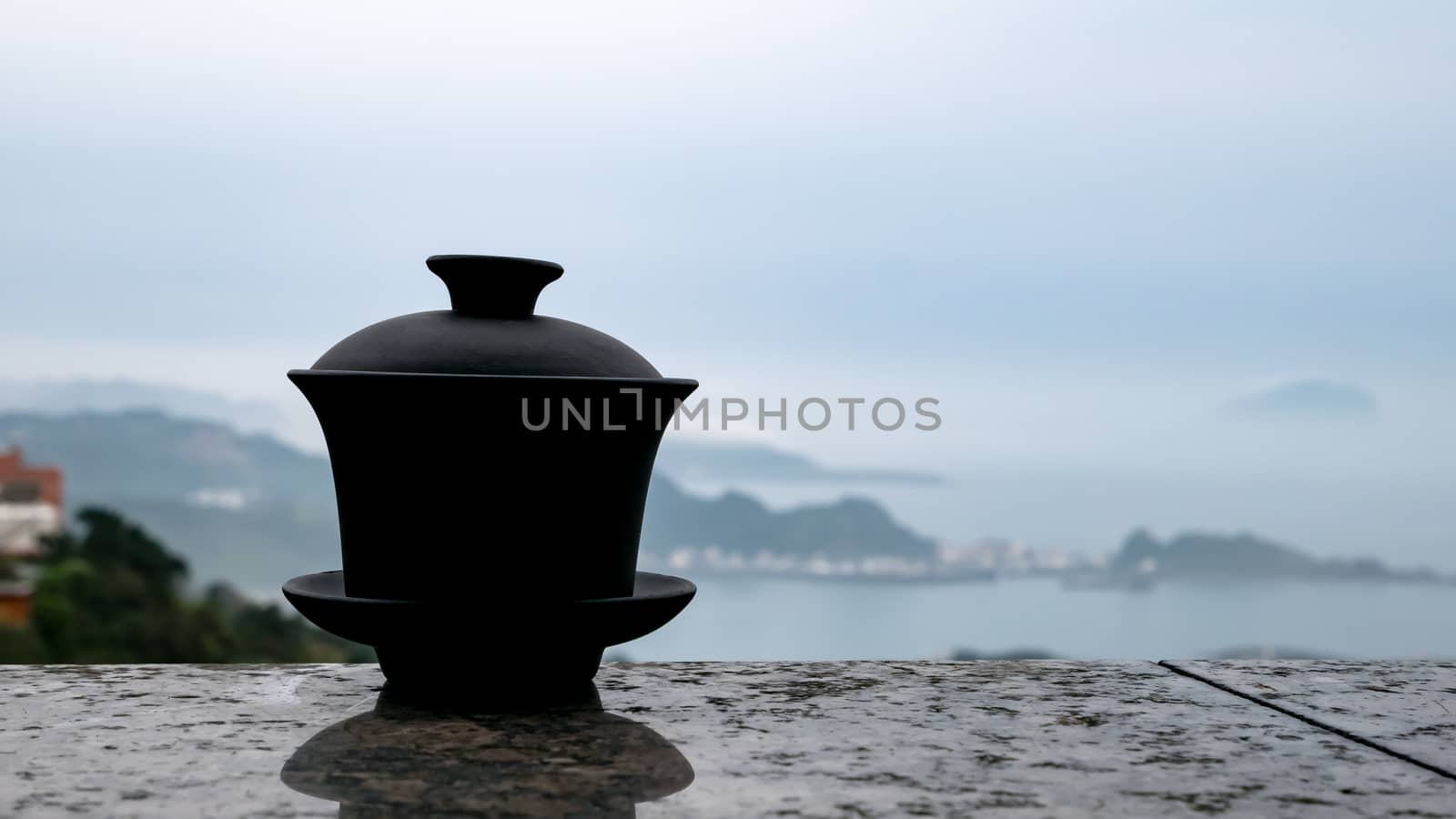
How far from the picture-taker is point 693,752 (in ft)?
7.28

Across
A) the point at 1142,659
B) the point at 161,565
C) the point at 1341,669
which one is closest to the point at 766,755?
the point at 1142,659

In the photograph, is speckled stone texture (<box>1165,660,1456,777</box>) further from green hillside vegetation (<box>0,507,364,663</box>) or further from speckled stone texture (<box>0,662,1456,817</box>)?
green hillside vegetation (<box>0,507,364,663</box>)

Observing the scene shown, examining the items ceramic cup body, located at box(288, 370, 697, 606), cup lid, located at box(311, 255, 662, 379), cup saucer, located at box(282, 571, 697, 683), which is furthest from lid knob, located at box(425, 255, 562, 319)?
cup saucer, located at box(282, 571, 697, 683)

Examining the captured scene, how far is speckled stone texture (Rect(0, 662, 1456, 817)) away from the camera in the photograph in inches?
75.8

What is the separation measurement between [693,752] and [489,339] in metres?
→ 0.84

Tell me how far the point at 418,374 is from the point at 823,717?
98 centimetres

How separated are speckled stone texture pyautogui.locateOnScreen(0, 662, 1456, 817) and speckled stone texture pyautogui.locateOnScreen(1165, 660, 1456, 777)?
0.28 ft

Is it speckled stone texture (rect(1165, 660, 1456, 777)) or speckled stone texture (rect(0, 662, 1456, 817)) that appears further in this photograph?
speckled stone texture (rect(1165, 660, 1456, 777))

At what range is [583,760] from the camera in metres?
2.14

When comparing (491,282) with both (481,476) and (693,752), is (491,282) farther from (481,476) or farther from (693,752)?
(693,752)

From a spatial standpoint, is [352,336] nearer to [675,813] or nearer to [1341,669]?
[675,813]

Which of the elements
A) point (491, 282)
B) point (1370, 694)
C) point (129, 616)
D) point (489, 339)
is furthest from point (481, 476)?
point (129, 616)

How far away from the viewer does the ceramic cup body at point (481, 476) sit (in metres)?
2.39

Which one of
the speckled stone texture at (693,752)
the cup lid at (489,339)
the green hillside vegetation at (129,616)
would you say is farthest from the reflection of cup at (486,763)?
the green hillside vegetation at (129,616)
